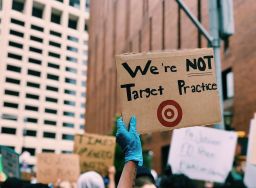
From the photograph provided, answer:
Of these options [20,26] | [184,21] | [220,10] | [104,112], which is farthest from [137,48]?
[20,26]

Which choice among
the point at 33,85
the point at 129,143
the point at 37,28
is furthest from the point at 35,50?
the point at 129,143

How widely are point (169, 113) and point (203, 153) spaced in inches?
110

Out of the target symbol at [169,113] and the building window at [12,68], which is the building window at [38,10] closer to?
the building window at [12,68]

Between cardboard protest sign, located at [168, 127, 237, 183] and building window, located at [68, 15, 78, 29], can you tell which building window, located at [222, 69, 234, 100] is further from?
building window, located at [68, 15, 78, 29]

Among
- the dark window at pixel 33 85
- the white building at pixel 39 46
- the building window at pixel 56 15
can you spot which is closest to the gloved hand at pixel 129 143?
the white building at pixel 39 46

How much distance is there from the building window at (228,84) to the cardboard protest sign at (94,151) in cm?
1087

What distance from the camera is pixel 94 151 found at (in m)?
6.84

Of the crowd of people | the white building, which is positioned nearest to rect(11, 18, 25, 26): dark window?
the white building

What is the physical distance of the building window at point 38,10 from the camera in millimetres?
3955

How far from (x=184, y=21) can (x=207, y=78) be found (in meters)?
18.6

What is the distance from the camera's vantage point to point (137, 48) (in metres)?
28.1

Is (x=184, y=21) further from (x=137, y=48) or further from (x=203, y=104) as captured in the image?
(x=203, y=104)

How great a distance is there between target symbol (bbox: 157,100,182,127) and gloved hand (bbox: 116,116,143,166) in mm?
295

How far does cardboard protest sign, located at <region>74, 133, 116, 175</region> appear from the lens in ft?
22.3
